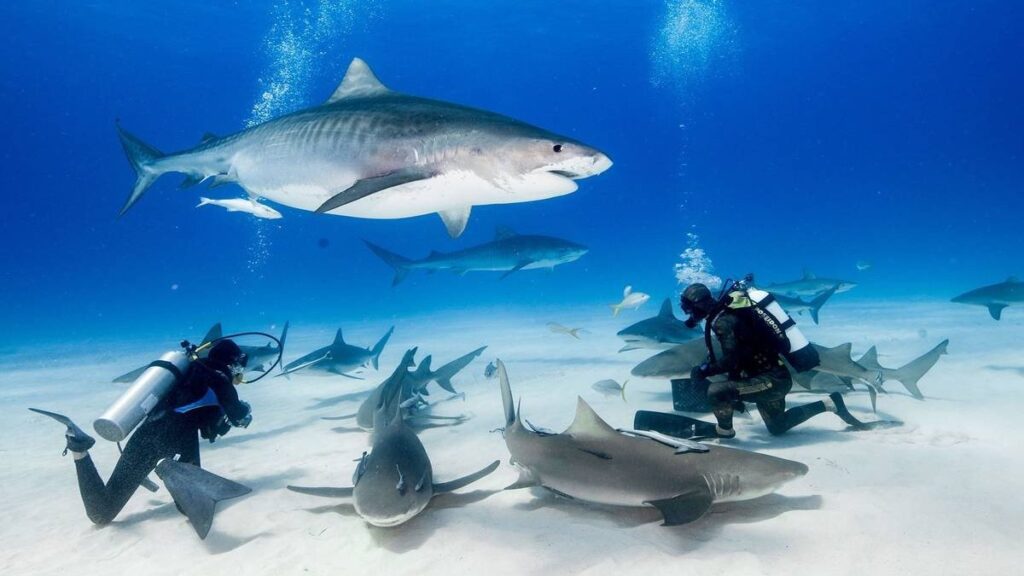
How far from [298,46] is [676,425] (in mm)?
88944

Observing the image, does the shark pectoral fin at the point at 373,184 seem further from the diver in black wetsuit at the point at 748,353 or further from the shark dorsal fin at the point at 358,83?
the diver in black wetsuit at the point at 748,353

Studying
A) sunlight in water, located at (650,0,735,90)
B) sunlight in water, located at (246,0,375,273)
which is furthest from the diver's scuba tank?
sunlight in water, located at (650,0,735,90)

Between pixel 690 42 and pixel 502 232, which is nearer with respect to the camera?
pixel 502 232

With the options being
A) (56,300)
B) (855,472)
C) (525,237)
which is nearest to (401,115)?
(855,472)

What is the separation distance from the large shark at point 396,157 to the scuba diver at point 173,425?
166 cm

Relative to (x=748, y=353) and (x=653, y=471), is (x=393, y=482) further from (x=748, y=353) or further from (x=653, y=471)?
(x=748, y=353)

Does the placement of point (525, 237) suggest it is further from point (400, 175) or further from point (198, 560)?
point (198, 560)

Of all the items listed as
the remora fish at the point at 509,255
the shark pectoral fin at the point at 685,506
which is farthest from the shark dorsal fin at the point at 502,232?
the shark pectoral fin at the point at 685,506

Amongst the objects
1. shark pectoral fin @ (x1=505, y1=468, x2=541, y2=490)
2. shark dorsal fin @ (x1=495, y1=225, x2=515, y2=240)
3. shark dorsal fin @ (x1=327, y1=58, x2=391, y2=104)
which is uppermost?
shark dorsal fin @ (x1=495, y1=225, x2=515, y2=240)

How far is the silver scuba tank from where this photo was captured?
3209 millimetres

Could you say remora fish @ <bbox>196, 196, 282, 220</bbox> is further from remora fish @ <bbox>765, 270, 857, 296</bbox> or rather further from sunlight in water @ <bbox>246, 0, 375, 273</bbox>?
sunlight in water @ <bbox>246, 0, 375, 273</bbox>

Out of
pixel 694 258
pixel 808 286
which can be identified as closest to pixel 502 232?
pixel 808 286

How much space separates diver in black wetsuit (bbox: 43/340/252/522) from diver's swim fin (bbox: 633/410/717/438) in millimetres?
3530

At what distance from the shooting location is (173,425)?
4.01 m
